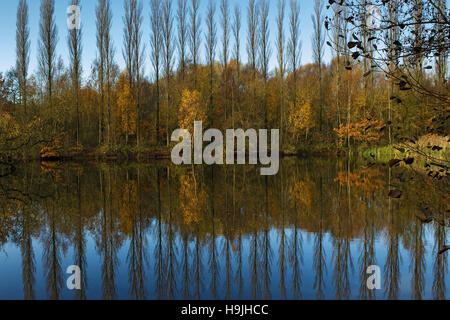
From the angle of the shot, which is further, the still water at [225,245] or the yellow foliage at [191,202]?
the yellow foliage at [191,202]

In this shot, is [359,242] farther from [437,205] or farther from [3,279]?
[3,279]

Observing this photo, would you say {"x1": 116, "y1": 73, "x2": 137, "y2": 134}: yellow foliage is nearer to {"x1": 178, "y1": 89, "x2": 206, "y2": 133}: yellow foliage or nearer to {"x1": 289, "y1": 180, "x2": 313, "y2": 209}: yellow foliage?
{"x1": 178, "y1": 89, "x2": 206, "y2": 133}: yellow foliage

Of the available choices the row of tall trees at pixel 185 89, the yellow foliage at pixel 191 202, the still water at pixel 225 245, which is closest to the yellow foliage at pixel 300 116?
the row of tall trees at pixel 185 89

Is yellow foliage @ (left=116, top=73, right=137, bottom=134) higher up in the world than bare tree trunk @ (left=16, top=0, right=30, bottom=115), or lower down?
lower down

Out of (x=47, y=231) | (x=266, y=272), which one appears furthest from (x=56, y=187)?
(x=266, y=272)

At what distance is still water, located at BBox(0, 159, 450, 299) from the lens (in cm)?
329

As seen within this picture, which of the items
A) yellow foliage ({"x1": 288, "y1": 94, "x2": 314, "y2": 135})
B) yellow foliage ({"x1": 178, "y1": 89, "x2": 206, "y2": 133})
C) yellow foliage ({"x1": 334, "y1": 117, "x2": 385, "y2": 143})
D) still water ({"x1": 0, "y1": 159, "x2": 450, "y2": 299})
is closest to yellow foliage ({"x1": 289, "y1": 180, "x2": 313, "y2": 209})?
still water ({"x1": 0, "y1": 159, "x2": 450, "y2": 299})

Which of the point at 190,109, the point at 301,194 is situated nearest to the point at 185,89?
the point at 190,109

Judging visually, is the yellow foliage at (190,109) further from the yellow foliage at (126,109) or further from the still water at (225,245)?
the still water at (225,245)

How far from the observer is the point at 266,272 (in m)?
3.69

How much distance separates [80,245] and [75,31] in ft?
84.3

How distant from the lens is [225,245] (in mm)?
4609

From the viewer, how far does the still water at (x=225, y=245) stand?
3.29 metres

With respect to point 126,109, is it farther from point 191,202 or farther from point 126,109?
point 191,202
